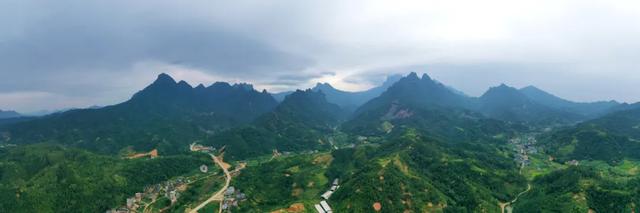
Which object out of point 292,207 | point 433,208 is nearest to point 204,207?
point 292,207

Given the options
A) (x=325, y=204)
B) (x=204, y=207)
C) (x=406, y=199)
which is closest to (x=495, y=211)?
(x=406, y=199)

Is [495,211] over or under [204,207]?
under

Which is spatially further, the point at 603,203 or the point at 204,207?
the point at 204,207

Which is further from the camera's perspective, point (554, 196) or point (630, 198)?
point (554, 196)

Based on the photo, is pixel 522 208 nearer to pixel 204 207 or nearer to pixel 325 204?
pixel 325 204

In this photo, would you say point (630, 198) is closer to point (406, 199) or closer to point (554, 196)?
point (554, 196)

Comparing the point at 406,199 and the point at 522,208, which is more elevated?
the point at 406,199

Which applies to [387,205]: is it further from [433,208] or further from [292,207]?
[292,207]

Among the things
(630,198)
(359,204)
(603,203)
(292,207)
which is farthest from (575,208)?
(292,207)
